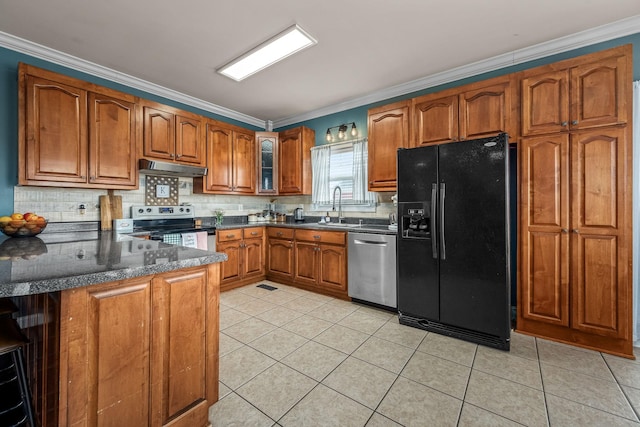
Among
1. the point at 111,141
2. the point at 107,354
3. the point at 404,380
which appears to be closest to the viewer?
the point at 107,354

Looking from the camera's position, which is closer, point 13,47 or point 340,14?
point 340,14

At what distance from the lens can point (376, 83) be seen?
347 centimetres

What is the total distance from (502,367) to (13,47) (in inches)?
194

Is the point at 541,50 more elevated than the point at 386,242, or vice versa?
the point at 541,50

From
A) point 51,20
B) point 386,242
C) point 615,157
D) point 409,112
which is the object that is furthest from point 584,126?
point 51,20

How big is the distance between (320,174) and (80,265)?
3461 millimetres

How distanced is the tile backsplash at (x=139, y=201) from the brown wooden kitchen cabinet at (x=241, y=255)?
70cm

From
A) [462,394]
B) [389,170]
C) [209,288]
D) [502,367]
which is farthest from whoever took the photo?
[389,170]

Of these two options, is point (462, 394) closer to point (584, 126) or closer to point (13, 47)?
point (584, 126)

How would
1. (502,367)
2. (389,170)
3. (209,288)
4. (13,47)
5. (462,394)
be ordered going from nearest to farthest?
(209,288) < (462,394) < (502,367) < (13,47) < (389,170)

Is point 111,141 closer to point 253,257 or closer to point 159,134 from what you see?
point 159,134

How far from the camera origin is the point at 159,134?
3.31 m

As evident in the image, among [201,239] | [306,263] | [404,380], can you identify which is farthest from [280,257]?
[404,380]

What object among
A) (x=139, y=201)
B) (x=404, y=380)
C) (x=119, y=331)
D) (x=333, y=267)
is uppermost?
(x=139, y=201)
